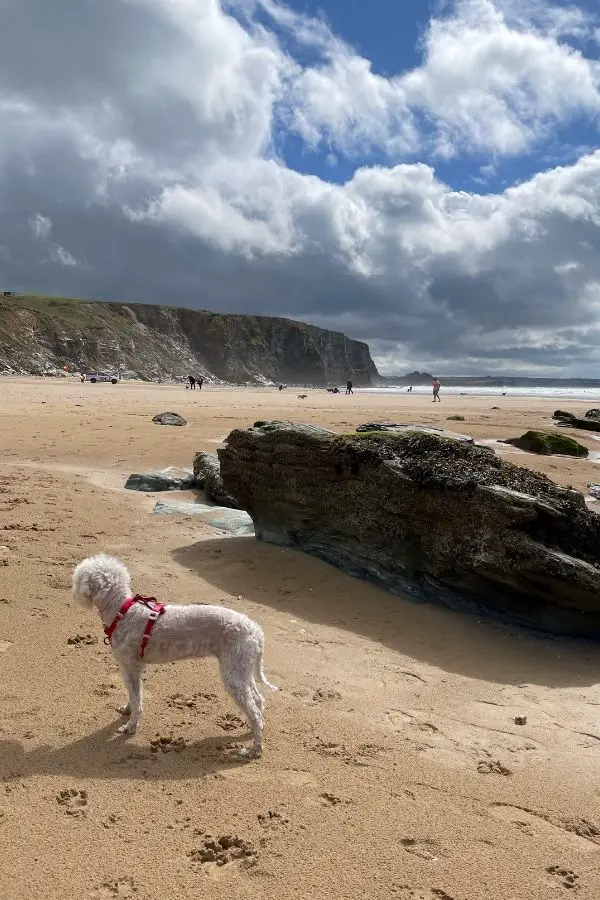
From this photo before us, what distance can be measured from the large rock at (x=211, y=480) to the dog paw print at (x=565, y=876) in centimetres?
941

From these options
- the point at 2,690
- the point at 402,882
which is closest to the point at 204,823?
the point at 402,882

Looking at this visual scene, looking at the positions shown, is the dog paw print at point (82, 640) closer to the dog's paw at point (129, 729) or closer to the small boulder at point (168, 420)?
the dog's paw at point (129, 729)

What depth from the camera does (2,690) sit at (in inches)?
202

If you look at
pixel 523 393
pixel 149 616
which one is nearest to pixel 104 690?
pixel 149 616

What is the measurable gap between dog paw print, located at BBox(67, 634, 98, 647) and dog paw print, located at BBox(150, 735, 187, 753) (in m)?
1.77

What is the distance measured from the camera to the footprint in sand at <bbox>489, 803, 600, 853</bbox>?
385cm

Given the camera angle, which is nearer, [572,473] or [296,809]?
[296,809]

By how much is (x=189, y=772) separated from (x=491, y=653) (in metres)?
4.30

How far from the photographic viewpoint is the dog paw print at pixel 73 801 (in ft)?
12.3

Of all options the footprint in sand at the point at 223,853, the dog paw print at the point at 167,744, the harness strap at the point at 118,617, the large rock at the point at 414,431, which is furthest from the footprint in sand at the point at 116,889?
the large rock at the point at 414,431

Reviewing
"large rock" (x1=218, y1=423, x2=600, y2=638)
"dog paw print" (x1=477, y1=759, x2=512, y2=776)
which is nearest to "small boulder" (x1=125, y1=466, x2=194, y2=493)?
"large rock" (x1=218, y1=423, x2=600, y2=638)

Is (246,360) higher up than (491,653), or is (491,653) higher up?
(246,360)

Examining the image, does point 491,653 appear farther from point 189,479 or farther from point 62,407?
point 62,407

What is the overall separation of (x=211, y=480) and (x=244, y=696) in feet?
30.1
